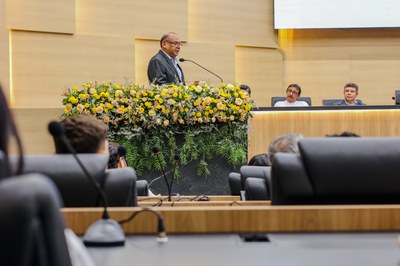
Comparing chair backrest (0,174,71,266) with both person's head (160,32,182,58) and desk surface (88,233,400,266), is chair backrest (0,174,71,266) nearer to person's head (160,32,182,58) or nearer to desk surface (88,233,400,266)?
desk surface (88,233,400,266)

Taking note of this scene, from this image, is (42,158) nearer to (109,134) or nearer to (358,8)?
(109,134)

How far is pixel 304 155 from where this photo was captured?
6.28ft

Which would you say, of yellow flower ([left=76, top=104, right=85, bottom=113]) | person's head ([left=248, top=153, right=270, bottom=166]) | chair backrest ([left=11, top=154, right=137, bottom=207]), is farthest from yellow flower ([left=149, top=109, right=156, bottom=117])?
chair backrest ([left=11, top=154, right=137, bottom=207])

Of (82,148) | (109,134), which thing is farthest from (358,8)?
(82,148)

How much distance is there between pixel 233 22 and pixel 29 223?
30.9 ft

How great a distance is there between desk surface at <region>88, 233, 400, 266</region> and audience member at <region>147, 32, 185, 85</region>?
5.22 m

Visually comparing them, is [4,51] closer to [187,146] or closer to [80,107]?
[80,107]

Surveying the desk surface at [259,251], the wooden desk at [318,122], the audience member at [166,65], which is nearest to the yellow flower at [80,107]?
the audience member at [166,65]

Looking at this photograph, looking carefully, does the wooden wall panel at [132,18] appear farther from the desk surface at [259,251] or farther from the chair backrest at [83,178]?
the desk surface at [259,251]

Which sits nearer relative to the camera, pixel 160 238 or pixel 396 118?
pixel 160 238

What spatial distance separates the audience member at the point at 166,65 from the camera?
7.03 m

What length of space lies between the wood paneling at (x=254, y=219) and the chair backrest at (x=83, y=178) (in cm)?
15

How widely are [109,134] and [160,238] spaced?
4.02 meters

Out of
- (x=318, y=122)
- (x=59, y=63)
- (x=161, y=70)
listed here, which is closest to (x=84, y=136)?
(x=161, y=70)
